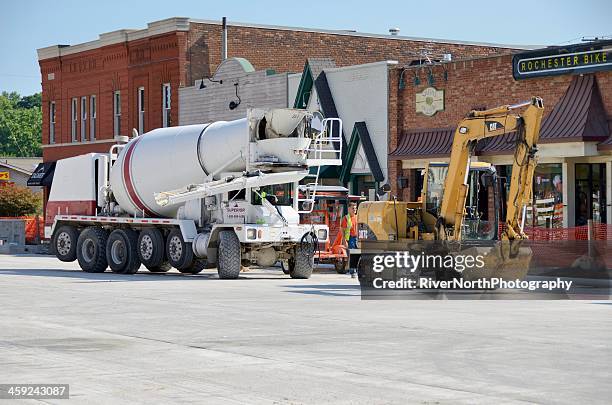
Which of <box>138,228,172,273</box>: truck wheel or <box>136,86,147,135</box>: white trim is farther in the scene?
<box>136,86,147,135</box>: white trim

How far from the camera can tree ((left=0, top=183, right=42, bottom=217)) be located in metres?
67.0

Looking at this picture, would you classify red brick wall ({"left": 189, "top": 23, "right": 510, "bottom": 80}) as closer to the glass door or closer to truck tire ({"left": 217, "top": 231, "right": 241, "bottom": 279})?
the glass door

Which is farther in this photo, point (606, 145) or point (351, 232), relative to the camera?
point (606, 145)

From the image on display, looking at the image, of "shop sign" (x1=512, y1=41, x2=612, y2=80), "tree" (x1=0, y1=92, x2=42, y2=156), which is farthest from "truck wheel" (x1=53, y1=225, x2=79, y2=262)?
"tree" (x1=0, y1=92, x2=42, y2=156)

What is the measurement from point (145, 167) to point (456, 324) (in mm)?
16222

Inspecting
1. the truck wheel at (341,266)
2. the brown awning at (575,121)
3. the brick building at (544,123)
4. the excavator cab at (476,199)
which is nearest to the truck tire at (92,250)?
the truck wheel at (341,266)

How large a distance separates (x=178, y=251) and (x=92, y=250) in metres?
3.60

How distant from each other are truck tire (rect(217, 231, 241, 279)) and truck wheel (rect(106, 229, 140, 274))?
12.4 feet

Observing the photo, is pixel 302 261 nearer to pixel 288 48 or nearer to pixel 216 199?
pixel 216 199

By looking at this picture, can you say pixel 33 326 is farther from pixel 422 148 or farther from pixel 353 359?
pixel 422 148

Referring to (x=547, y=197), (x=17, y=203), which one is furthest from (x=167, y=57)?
(x=547, y=197)

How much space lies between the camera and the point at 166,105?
53750mm

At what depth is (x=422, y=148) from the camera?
39000mm

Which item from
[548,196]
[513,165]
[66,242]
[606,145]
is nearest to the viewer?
[513,165]
